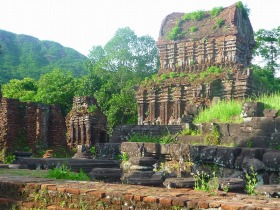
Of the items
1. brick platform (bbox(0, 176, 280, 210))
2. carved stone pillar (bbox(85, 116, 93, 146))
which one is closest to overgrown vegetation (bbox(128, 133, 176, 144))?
carved stone pillar (bbox(85, 116, 93, 146))

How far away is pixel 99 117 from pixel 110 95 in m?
16.4

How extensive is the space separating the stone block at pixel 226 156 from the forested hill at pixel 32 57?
38.2 metres

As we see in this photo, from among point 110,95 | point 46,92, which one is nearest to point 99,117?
point 46,92

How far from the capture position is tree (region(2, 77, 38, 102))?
28344 millimetres

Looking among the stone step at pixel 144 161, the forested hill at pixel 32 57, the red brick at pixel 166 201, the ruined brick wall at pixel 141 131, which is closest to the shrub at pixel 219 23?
the ruined brick wall at pixel 141 131

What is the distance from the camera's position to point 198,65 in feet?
75.5

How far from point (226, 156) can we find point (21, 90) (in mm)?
25297

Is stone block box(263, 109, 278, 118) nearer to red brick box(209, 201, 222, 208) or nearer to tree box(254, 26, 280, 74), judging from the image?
red brick box(209, 201, 222, 208)

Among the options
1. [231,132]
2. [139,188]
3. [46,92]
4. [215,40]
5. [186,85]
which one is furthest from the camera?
[46,92]

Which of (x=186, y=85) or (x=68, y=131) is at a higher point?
(x=186, y=85)

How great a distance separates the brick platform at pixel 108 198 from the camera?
11.0ft

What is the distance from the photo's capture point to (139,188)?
4.16 metres

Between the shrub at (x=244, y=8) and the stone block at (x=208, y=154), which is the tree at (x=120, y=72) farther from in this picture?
the stone block at (x=208, y=154)

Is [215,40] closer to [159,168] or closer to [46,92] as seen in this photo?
[46,92]
